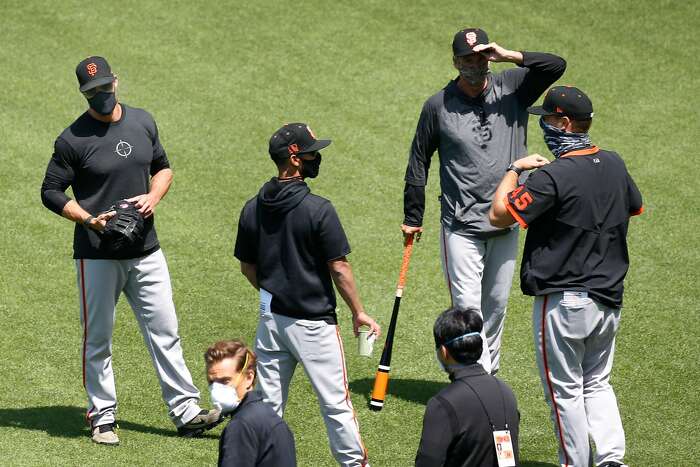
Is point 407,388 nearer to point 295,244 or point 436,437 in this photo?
point 295,244

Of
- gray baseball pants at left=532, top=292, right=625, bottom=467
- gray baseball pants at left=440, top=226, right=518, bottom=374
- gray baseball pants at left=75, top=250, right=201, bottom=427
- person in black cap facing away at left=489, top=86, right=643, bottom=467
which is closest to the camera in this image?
person in black cap facing away at left=489, top=86, right=643, bottom=467

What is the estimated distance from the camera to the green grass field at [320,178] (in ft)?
22.0

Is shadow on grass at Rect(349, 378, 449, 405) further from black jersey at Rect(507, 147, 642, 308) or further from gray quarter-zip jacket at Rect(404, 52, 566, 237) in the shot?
black jersey at Rect(507, 147, 642, 308)

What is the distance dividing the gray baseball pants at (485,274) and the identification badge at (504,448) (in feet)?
8.00

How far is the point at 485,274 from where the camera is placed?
6809 millimetres

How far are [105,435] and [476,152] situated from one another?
2789 mm

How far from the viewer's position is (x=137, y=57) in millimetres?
11406

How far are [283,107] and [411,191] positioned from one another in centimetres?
425

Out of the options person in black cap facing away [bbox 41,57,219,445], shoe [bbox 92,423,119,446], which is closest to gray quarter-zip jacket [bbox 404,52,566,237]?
person in black cap facing away [bbox 41,57,219,445]

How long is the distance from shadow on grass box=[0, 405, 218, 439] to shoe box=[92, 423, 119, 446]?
173 mm

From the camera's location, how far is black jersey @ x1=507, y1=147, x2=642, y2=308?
5.39 meters

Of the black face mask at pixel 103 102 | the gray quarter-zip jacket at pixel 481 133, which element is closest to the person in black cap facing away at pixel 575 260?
the gray quarter-zip jacket at pixel 481 133

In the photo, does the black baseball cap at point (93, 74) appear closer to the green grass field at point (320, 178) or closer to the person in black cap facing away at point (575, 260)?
the green grass field at point (320, 178)

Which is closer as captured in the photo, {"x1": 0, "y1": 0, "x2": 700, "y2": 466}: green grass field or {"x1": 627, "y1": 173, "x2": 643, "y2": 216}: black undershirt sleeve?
{"x1": 627, "y1": 173, "x2": 643, "y2": 216}: black undershirt sleeve
